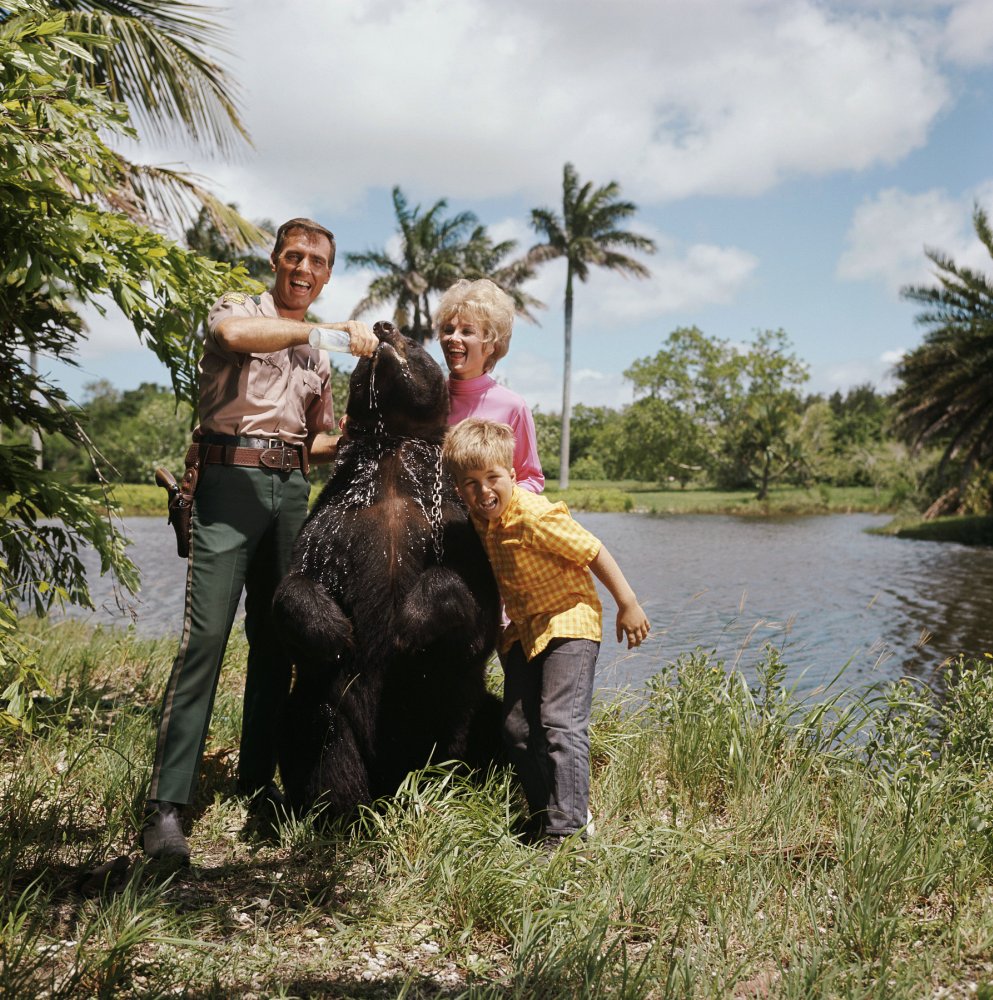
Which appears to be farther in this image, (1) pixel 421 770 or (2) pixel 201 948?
(1) pixel 421 770

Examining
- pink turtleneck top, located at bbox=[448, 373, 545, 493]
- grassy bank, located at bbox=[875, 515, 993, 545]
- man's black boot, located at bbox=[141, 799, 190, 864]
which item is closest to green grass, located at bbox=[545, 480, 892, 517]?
grassy bank, located at bbox=[875, 515, 993, 545]

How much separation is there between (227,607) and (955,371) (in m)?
22.7

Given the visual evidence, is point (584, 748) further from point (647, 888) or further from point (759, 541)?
point (759, 541)

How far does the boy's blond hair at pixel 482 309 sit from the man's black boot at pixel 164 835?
2029 millimetres

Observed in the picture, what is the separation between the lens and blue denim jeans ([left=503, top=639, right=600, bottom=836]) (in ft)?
10.4

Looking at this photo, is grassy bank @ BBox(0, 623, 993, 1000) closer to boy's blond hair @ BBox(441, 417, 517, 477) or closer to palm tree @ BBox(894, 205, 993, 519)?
boy's blond hair @ BBox(441, 417, 517, 477)

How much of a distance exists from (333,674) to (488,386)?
1266 mm

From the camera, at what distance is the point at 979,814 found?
3.36 m

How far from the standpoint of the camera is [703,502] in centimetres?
4041

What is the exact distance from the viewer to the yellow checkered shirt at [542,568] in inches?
125

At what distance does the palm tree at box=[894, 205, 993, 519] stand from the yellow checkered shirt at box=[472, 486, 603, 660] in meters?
22.0

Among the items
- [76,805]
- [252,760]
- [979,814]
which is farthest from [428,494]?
[979,814]

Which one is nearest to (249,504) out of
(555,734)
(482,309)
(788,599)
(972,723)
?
(482,309)

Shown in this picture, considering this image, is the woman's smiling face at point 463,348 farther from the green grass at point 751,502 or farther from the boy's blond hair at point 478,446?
the green grass at point 751,502
